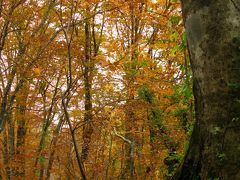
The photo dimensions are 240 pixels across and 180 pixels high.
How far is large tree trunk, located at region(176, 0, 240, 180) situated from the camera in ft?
8.13

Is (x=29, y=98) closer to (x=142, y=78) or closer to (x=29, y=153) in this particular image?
(x=29, y=153)

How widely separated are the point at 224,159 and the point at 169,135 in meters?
Result: 9.16

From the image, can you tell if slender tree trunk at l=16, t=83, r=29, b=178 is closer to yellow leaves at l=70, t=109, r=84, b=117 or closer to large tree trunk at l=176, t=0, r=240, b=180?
yellow leaves at l=70, t=109, r=84, b=117

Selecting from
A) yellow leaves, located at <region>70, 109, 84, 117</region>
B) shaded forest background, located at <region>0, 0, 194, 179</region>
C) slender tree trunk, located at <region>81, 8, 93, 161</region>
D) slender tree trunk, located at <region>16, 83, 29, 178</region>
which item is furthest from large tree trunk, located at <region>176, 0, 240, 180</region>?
yellow leaves, located at <region>70, 109, 84, 117</region>

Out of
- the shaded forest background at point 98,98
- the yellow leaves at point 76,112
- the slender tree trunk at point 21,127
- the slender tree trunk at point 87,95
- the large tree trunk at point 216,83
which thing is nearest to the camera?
the large tree trunk at point 216,83

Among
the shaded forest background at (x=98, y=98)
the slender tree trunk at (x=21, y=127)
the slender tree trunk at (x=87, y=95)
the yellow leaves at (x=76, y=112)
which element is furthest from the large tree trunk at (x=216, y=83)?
the yellow leaves at (x=76, y=112)

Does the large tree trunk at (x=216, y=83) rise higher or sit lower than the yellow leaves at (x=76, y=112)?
lower

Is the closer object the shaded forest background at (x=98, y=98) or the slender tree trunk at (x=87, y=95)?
the shaded forest background at (x=98, y=98)

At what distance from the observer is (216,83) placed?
255 centimetres

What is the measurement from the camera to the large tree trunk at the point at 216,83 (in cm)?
248

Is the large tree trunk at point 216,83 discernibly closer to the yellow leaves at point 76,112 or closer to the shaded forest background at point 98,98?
the shaded forest background at point 98,98

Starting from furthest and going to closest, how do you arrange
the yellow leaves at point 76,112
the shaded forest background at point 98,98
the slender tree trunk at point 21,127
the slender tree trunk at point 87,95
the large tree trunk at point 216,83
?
the yellow leaves at point 76,112
the slender tree trunk at point 87,95
the slender tree trunk at point 21,127
the shaded forest background at point 98,98
the large tree trunk at point 216,83

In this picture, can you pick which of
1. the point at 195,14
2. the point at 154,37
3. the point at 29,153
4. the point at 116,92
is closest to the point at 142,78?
the point at 116,92

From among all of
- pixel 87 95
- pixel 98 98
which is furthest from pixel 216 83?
pixel 87 95
